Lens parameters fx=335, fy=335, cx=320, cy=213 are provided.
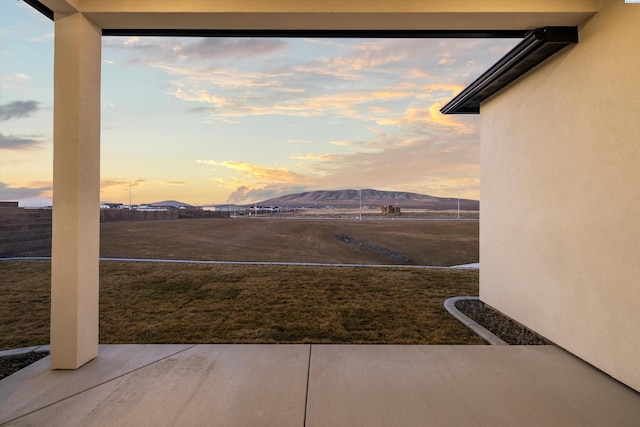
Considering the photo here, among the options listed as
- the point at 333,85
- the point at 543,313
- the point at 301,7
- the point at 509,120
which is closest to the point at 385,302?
the point at 543,313

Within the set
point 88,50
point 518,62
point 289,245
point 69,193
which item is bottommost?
point 289,245

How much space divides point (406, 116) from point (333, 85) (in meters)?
3.00

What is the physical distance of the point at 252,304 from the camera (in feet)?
18.4

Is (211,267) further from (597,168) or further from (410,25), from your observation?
(597,168)

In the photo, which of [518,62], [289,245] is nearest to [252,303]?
[518,62]

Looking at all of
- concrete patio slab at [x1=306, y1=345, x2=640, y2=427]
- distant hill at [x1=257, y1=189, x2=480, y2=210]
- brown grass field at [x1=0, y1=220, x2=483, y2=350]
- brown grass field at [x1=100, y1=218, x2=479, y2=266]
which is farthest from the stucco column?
distant hill at [x1=257, y1=189, x2=480, y2=210]

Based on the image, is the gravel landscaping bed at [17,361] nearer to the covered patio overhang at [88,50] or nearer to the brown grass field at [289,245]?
the covered patio overhang at [88,50]

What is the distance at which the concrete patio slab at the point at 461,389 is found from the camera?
2402 millimetres

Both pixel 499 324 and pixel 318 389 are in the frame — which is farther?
pixel 499 324

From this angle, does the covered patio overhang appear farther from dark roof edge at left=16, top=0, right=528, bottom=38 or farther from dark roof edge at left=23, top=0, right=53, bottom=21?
dark roof edge at left=16, top=0, right=528, bottom=38

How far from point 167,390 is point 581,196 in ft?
14.0

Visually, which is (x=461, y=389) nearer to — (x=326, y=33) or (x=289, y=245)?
(x=326, y=33)

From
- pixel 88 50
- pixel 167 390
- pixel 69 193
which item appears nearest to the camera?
pixel 167 390

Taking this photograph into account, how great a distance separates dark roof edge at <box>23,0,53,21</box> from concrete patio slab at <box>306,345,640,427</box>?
4219mm
